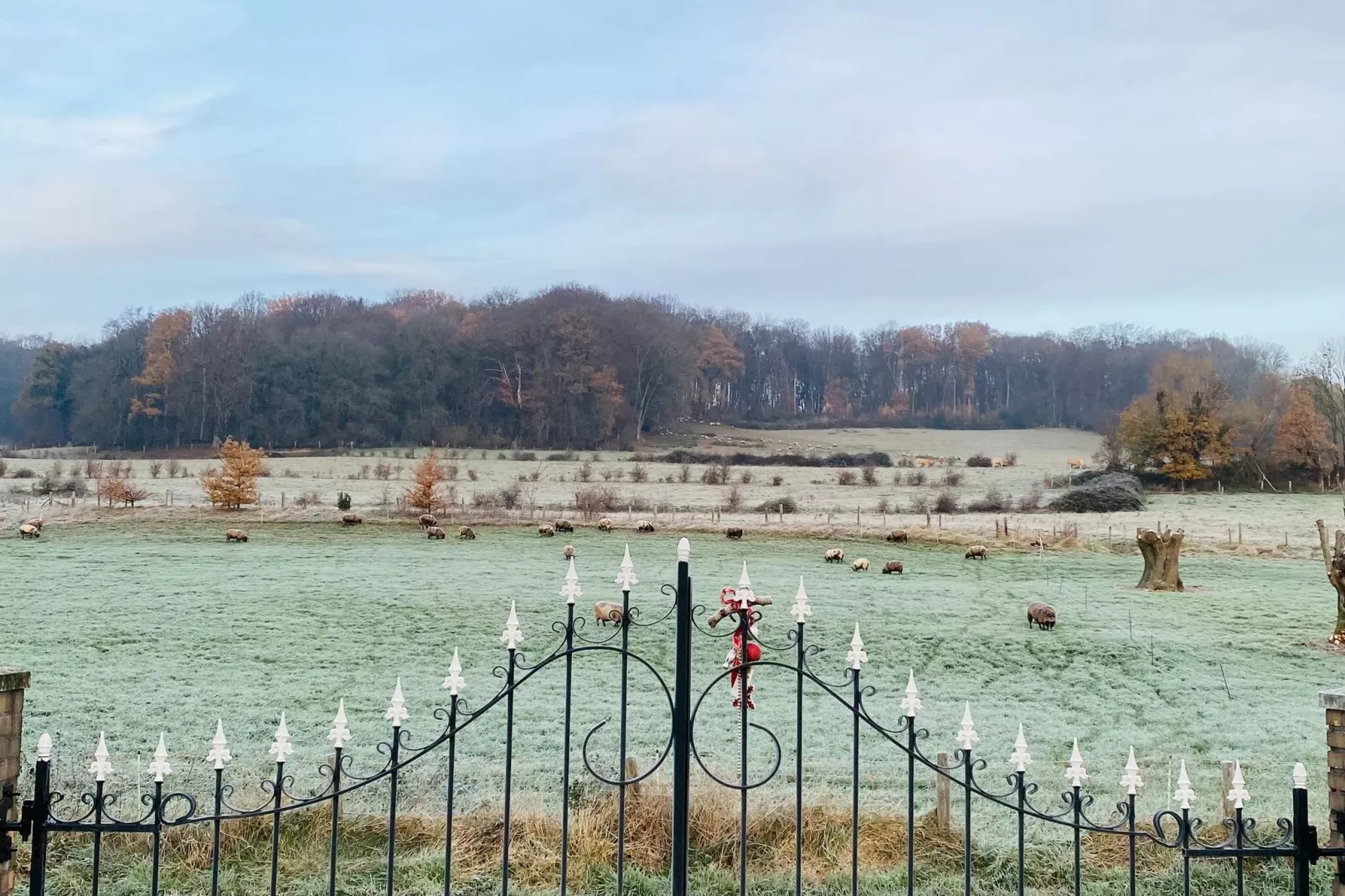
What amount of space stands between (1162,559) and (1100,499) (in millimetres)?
19579

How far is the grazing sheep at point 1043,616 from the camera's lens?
65.3 feet

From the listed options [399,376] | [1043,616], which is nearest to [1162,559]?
[1043,616]

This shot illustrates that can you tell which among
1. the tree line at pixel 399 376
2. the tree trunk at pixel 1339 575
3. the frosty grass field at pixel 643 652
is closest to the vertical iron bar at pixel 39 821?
the frosty grass field at pixel 643 652

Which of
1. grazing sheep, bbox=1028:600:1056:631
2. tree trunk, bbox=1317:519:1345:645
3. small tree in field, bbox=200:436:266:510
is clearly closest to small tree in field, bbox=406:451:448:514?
small tree in field, bbox=200:436:266:510

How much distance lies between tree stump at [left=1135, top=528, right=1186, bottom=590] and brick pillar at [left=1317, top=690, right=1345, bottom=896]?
22.4 m

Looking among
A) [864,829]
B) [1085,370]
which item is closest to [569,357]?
[1085,370]

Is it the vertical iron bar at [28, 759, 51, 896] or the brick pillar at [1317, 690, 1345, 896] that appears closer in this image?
the vertical iron bar at [28, 759, 51, 896]

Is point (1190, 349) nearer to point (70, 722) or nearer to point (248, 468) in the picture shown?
point (248, 468)

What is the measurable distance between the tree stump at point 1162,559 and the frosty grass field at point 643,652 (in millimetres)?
805

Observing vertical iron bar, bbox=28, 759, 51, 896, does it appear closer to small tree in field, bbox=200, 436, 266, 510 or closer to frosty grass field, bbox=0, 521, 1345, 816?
frosty grass field, bbox=0, 521, 1345, 816

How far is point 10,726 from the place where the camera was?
155 inches

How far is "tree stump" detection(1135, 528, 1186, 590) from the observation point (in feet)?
81.6

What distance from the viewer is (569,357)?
84.6 metres

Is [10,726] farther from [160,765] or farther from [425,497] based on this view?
[425,497]
